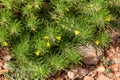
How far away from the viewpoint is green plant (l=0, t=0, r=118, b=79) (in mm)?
3844

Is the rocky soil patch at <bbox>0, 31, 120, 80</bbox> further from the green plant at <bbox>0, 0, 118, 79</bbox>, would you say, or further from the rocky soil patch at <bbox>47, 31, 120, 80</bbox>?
the green plant at <bbox>0, 0, 118, 79</bbox>

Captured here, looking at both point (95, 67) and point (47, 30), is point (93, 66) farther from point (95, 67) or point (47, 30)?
point (47, 30)

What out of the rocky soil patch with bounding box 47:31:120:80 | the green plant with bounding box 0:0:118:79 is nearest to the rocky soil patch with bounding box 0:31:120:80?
the rocky soil patch with bounding box 47:31:120:80

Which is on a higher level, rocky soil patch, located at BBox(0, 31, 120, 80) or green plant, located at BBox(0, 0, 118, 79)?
green plant, located at BBox(0, 0, 118, 79)

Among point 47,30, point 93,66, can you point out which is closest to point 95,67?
point 93,66

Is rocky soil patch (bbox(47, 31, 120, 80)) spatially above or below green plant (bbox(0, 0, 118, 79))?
below

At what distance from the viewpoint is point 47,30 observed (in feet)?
12.8

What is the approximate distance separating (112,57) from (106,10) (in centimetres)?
58

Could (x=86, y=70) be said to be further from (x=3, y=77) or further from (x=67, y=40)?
(x=3, y=77)

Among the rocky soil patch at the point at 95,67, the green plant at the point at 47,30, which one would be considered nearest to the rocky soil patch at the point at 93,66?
the rocky soil patch at the point at 95,67

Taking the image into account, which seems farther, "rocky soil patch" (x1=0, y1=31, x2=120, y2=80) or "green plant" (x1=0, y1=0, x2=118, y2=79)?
"rocky soil patch" (x1=0, y1=31, x2=120, y2=80)

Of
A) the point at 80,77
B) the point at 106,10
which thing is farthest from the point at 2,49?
the point at 106,10

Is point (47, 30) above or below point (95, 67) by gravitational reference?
above

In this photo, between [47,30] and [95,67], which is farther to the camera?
[95,67]
